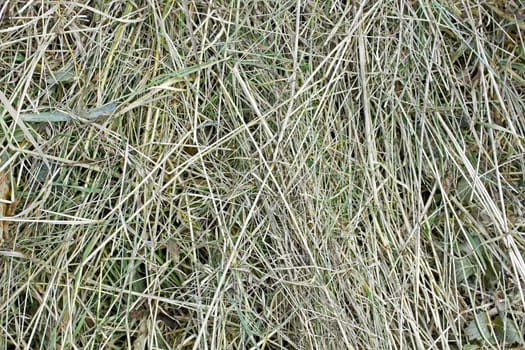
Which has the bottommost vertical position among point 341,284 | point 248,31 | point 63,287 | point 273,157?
point 63,287

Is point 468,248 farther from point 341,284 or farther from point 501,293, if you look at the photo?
point 341,284

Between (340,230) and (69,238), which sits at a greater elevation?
(340,230)

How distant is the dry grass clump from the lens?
103 cm

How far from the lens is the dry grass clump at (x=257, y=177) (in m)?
1.03

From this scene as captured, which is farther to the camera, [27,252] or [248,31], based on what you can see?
[248,31]

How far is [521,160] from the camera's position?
3.78 feet

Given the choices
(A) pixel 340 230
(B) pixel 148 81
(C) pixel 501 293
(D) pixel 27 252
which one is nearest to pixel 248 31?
(B) pixel 148 81

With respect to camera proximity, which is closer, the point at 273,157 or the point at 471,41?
the point at 273,157

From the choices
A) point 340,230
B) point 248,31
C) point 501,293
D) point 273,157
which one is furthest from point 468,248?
point 248,31

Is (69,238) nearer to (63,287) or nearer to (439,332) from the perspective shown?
(63,287)

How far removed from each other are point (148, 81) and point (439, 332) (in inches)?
24.5

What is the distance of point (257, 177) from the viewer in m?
1.06

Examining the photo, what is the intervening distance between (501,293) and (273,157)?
0.45 meters

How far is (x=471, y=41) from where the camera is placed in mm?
1186
